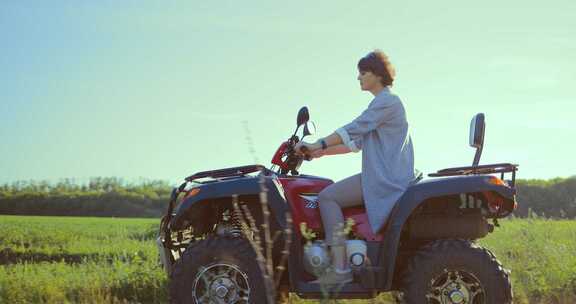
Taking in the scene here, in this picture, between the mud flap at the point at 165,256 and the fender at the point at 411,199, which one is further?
the mud flap at the point at 165,256

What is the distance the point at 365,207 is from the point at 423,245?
61cm

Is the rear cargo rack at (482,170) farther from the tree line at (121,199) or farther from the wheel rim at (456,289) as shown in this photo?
the tree line at (121,199)

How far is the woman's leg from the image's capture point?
575 cm

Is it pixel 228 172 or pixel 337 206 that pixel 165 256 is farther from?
pixel 337 206

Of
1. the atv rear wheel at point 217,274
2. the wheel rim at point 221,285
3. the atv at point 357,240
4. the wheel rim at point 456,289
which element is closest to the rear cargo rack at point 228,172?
the atv at point 357,240

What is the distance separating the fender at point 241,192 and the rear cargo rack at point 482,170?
143 centimetres

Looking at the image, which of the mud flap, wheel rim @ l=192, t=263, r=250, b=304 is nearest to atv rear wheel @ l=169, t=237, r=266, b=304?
wheel rim @ l=192, t=263, r=250, b=304

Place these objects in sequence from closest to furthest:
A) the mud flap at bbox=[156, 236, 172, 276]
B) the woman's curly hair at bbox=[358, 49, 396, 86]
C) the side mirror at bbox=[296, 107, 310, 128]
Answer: the woman's curly hair at bbox=[358, 49, 396, 86] < the side mirror at bbox=[296, 107, 310, 128] < the mud flap at bbox=[156, 236, 172, 276]

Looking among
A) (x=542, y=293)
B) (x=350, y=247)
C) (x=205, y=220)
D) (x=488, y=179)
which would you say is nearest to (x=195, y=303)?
(x=205, y=220)

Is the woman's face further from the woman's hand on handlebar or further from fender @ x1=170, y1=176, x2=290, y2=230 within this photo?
fender @ x1=170, y1=176, x2=290, y2=230

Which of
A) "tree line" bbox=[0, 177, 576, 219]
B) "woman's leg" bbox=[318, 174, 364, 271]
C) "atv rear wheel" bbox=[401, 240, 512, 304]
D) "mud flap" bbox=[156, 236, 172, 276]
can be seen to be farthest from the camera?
"tree line" bbox=[0, 177, 576, 219]

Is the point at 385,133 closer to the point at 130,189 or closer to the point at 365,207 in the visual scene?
the point at 365,207

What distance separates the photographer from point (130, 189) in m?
38.1

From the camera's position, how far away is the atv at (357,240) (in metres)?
5.68
